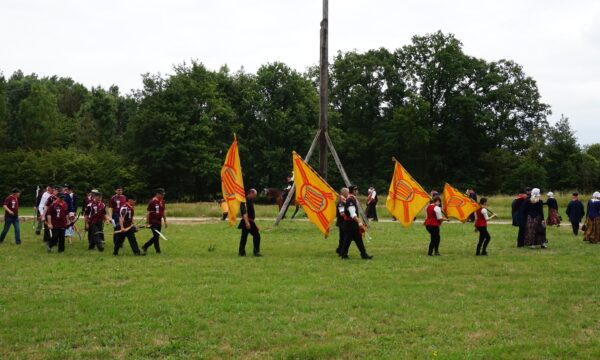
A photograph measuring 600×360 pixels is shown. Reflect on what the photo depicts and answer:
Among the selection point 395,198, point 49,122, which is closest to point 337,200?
point 395,198

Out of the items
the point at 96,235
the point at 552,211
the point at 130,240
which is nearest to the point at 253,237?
the point at 130,240

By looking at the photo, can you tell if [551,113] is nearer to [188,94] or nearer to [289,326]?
[188,94]

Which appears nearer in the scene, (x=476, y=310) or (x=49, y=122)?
(x=476, y=310)

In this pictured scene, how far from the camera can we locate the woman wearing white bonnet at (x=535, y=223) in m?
20.6

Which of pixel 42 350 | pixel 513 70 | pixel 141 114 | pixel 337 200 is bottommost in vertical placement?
pixel 42 350

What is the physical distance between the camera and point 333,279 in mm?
13680

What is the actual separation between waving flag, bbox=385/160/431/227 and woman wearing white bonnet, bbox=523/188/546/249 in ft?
11.2

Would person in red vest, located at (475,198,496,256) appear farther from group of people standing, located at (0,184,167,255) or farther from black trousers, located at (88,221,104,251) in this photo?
black trousers, located at (88,221,104,251)

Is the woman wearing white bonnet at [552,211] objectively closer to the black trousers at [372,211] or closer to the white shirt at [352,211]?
the black trousers at [372,211]

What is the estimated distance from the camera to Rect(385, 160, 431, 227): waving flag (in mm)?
21812

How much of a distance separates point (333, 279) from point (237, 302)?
3.12 metres

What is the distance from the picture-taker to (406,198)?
72.5ft

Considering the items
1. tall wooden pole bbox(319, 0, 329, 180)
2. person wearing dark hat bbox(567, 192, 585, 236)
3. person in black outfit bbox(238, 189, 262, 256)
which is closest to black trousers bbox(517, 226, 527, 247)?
person wearing dark hat bbox(567, 192, 585, 236)

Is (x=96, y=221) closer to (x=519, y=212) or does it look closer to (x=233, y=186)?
(x=233, y=186)
